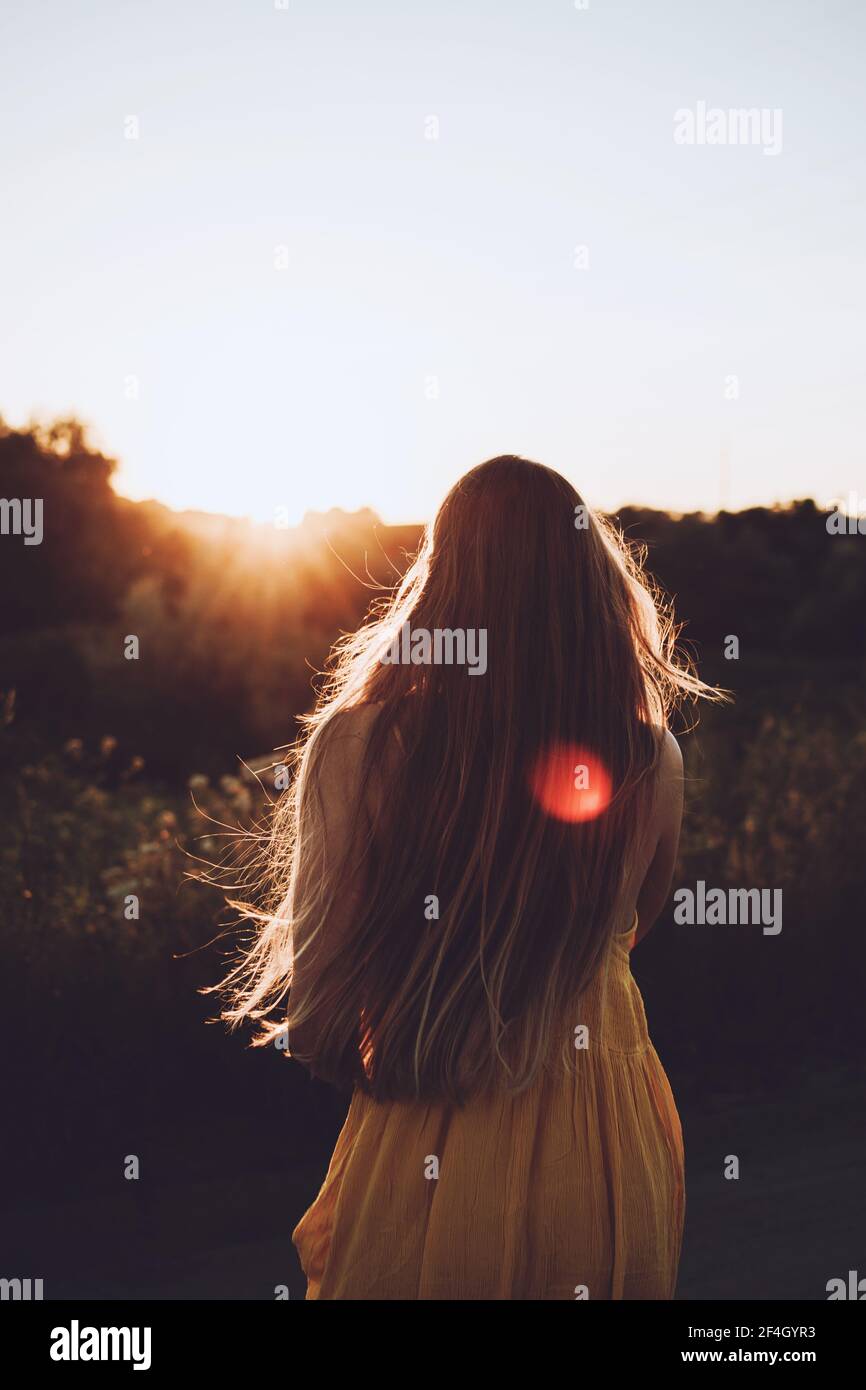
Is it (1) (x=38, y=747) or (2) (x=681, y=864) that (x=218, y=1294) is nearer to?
(2) (x=681, y=864)

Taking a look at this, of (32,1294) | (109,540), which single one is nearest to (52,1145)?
(32,1294)

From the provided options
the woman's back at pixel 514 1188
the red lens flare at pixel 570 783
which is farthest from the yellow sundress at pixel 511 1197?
the red lens flare at pixel 570 783

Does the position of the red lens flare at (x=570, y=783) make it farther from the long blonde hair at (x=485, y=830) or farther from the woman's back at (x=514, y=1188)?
the woman's back at (x=514, y=1188)

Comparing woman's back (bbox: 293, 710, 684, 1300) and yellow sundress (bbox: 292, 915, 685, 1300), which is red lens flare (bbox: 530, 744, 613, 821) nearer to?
woman's back (bbox: 293, 710, 684, 1300)

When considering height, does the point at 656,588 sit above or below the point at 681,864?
above

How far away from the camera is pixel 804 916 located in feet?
18.2

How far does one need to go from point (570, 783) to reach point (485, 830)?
0.47 ft

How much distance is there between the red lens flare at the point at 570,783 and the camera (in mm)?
1579

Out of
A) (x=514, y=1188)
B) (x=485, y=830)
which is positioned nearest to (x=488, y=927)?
(x=485, y=830)

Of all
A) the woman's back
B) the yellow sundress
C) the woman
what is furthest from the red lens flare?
the yellow sundress

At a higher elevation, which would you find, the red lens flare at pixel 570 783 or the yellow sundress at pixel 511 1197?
the red lens flare at pixel 570 783

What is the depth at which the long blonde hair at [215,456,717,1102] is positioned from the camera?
1.56m

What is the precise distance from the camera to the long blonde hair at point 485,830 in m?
1.56
